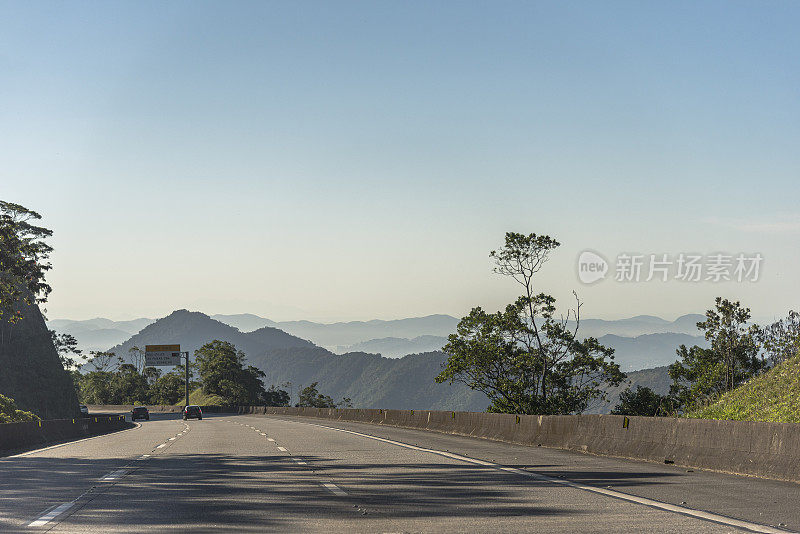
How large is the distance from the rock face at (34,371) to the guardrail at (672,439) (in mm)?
95007

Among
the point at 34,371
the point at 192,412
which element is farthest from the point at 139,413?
the point at 34,371

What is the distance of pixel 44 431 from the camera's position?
3178cm

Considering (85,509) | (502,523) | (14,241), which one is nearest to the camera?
(502,523)

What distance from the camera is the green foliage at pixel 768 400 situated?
26516mm

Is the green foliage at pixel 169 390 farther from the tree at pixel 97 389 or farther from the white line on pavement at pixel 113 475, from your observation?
the white line on pavement at pixel 113 475

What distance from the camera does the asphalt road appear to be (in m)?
9.26

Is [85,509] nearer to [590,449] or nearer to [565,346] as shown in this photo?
[590,449]

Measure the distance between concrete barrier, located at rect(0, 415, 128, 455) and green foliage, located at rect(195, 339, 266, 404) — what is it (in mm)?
128601

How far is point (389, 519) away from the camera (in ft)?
31.4

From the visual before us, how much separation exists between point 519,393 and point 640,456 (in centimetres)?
4073

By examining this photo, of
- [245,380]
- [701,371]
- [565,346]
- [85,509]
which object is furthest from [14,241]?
[245,380]

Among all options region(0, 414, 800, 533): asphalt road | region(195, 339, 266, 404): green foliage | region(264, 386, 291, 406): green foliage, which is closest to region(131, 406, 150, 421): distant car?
region(0, 414, 800, 533): asphalt road

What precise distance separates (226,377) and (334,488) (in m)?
171

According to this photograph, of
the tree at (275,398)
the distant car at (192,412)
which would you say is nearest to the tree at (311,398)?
the tree at (275,398)
